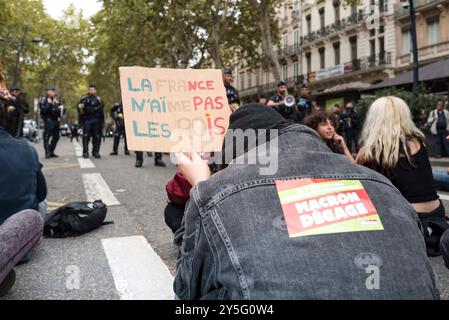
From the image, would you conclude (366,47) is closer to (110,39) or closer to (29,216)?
(110,39)

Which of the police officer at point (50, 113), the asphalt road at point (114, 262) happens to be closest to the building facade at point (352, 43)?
the police officer at point (50, 113)

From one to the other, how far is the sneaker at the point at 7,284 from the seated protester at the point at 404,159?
265 centimetres

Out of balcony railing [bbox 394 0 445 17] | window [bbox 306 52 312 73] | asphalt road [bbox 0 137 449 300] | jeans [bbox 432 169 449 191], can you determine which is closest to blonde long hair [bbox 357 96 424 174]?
asphalt road [bbox 0 137 449 300]

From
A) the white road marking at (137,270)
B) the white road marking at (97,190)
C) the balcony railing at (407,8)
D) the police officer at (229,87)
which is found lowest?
the white road marking at (137,270)

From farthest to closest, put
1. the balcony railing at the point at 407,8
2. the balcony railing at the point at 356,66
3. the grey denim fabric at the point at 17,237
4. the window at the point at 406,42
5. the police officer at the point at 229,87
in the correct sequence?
the balcony railing at the point at 356,66, the window at the point at 406,42, the balcony railing at the point at 407,8, the police officer at the point at 229,87, the grey denim fabric at the point at 17,237

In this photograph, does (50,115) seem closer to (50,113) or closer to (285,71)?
(50,113)

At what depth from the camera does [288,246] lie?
1.32 metres

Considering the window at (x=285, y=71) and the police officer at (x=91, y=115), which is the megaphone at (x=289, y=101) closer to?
the police officer at (x=91, y=115)

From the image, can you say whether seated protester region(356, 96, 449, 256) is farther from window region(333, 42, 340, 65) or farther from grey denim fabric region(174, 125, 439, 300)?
window region(333, 42, 340, 65)

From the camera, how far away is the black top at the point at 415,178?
3844 mm

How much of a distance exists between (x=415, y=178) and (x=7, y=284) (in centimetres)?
298

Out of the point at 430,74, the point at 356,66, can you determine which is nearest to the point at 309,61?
the point at 356,66

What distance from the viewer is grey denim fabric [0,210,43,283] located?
2.67 meters
